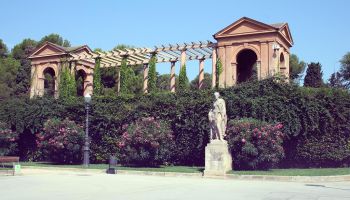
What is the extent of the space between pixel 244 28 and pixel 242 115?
846 centimetres

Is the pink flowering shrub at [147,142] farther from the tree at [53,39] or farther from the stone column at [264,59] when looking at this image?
the tree at [53,39]

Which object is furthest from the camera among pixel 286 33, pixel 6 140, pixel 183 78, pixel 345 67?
pixel 345 67

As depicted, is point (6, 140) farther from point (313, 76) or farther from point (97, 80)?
point (313, 76)

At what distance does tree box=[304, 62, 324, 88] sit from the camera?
33.2 metres

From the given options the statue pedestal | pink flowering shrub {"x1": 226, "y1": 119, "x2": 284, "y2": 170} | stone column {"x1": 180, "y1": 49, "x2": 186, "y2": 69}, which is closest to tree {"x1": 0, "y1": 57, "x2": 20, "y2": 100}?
stone column {"x1": 180, "y1": 49, "x2": 186, "y2": 69}

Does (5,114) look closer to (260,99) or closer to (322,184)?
(260,99)

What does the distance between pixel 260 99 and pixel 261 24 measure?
7979 millimetres

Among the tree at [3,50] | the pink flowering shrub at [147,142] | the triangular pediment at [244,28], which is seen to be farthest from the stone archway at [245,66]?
the tree at [3,50]

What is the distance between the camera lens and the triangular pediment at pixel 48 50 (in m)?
32.5

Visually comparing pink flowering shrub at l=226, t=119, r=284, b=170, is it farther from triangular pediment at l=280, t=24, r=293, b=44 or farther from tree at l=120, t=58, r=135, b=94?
tree at l=120, t=58, r=135, b=94

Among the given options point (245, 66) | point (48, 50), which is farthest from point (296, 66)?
point (48, 50)

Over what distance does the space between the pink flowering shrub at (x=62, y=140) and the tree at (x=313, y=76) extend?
1942 cm

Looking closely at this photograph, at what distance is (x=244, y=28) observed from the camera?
27.3 m

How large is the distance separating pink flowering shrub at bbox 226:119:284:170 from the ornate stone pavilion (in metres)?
5.16
